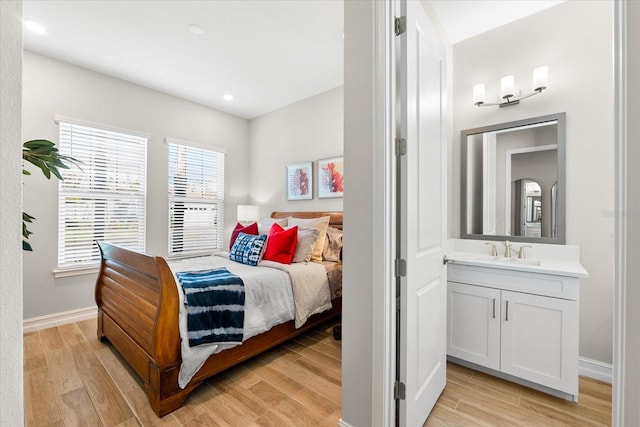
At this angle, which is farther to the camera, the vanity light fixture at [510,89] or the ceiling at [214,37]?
the ceiling at [214,37]

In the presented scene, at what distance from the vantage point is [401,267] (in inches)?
53.3

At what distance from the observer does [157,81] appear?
3.54m

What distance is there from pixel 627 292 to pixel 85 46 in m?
4.28

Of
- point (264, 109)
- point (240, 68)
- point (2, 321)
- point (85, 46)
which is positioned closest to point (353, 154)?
point (2, 321)

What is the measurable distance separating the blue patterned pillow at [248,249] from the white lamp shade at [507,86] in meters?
2.55

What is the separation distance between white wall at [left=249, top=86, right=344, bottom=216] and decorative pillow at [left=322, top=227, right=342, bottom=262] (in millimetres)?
513

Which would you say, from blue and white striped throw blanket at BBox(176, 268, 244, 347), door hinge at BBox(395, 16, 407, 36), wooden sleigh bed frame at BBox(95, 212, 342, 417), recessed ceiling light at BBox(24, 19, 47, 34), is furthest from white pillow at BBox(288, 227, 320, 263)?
recessed ceiling light at BBox(24, 19, 47, 34)

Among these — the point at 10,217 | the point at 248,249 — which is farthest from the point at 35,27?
the point at 10,217

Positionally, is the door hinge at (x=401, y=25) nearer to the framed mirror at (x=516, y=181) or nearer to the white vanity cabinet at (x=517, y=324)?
the framed mirror at (x=516, y=181)

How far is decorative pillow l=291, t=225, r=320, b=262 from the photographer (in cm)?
295

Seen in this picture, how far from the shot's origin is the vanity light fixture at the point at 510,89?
211cm

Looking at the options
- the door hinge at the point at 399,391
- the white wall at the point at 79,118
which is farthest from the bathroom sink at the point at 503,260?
the white wall at the point at 79,118

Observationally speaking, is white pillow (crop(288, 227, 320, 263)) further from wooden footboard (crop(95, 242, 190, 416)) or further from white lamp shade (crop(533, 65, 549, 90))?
white lamp shade (crop(533, 65, 549, 90))

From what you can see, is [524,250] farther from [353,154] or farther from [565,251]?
[353,154]
